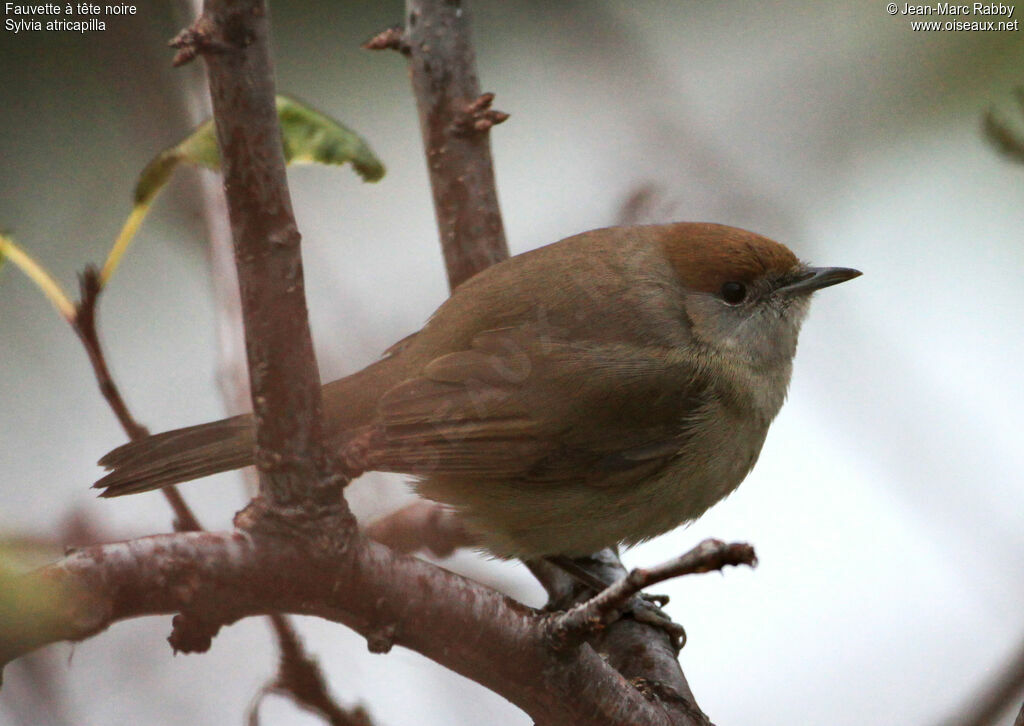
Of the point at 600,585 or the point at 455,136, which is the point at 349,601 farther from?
the point at 455,136

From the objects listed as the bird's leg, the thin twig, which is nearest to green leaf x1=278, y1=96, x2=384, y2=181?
the thin twig

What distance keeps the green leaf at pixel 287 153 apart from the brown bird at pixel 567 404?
2.24 feet

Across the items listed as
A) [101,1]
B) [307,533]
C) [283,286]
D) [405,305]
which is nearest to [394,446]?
[405,305]

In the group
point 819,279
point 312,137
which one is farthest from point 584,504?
point 312,137

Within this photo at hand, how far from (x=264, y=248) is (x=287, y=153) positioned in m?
0.89

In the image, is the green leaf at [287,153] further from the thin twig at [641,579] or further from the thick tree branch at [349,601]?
the thin twig at [641,579]

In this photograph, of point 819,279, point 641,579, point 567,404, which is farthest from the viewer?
point 819,279

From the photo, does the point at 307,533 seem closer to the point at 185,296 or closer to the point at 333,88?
the point at 185,296

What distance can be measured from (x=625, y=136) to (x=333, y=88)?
3454 millimetres

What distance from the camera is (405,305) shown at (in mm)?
3047

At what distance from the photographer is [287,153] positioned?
2574 millimetres

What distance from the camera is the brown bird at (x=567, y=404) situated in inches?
122

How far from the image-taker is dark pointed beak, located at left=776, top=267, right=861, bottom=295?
11.9ft

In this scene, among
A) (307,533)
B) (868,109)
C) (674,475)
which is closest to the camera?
(307,533)
